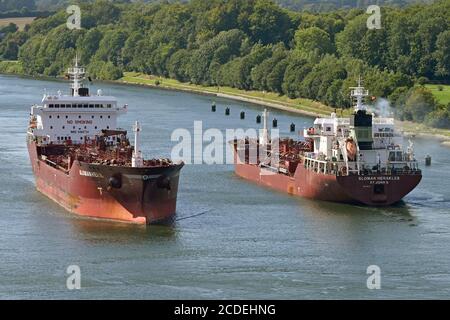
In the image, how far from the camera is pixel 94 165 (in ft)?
164

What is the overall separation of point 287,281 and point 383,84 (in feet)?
190

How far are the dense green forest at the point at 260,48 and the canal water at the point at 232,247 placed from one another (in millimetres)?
32936

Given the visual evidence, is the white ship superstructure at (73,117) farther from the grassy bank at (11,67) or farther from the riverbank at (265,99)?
the grassy bank at (11,67)

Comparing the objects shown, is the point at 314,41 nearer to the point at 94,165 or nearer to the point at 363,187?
the point at 363,187

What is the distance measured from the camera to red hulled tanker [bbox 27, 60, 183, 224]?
4928 centimetres

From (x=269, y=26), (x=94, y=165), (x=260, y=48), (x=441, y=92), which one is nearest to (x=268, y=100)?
(x=441, y=92)

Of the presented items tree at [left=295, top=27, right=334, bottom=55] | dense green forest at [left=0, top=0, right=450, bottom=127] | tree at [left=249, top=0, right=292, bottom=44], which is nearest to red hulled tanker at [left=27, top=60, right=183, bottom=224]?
dense green forest at [left=0, top=0, right=450, bottom=127]

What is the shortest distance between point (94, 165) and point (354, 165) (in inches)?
422

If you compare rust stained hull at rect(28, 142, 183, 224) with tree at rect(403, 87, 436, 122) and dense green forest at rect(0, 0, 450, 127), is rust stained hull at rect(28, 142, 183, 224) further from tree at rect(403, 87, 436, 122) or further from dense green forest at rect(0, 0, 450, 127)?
tree at rect(403, 87, 436, 122)

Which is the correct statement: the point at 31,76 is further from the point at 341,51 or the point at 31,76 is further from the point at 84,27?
the point at 341,51

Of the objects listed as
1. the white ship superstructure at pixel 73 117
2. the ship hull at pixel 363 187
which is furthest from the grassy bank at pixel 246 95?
the ship hull at pixel 363 187

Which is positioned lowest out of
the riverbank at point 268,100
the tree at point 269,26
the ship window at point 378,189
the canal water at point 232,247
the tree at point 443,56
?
the canal water at point 232,247

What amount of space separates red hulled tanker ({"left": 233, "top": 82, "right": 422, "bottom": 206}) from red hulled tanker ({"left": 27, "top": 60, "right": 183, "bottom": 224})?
6.97m

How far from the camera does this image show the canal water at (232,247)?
40000mm
